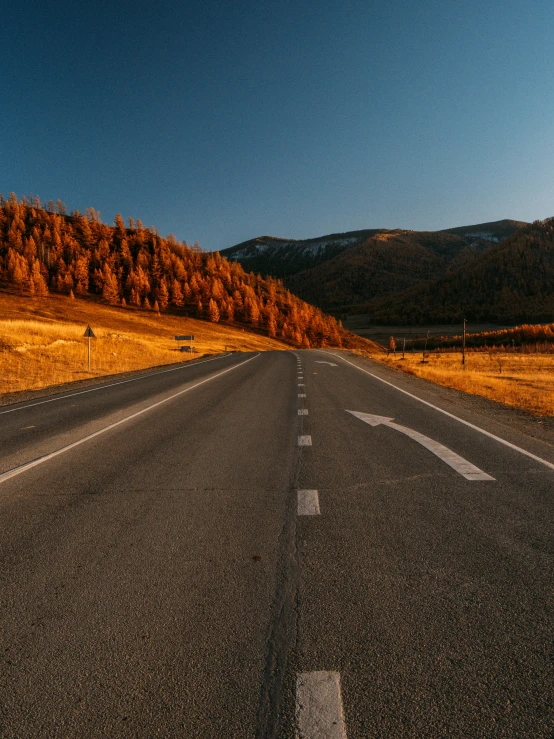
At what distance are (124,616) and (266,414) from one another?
8.07 m

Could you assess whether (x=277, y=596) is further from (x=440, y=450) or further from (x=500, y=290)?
(x=500, y=290)

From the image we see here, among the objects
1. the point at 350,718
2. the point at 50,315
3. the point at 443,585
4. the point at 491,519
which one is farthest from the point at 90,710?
the point at 50,315

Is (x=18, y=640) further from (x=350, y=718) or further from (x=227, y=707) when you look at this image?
(x=350, y=718)

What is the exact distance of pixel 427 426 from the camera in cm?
920

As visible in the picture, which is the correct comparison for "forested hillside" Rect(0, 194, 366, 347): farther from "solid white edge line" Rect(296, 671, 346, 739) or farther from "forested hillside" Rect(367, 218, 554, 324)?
"solid white edge line" Rect(296, 671, 346, 739)

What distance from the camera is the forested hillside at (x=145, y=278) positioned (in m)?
119

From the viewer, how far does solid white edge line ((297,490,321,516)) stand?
178 inches

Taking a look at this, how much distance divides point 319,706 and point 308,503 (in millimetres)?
2749

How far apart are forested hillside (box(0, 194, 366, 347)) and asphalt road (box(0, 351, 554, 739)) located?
10645 centimetres

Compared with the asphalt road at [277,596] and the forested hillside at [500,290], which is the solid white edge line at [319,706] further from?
the forested hillside at [500,290]

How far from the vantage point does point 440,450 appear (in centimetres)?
711

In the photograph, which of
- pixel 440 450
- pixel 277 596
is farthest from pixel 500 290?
pixel 277 596

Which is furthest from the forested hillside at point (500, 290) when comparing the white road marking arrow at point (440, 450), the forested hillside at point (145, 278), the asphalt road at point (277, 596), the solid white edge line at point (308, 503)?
the solid white edge line at point (308, 503)

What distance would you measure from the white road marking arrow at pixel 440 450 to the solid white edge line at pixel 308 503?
2.04 meters
